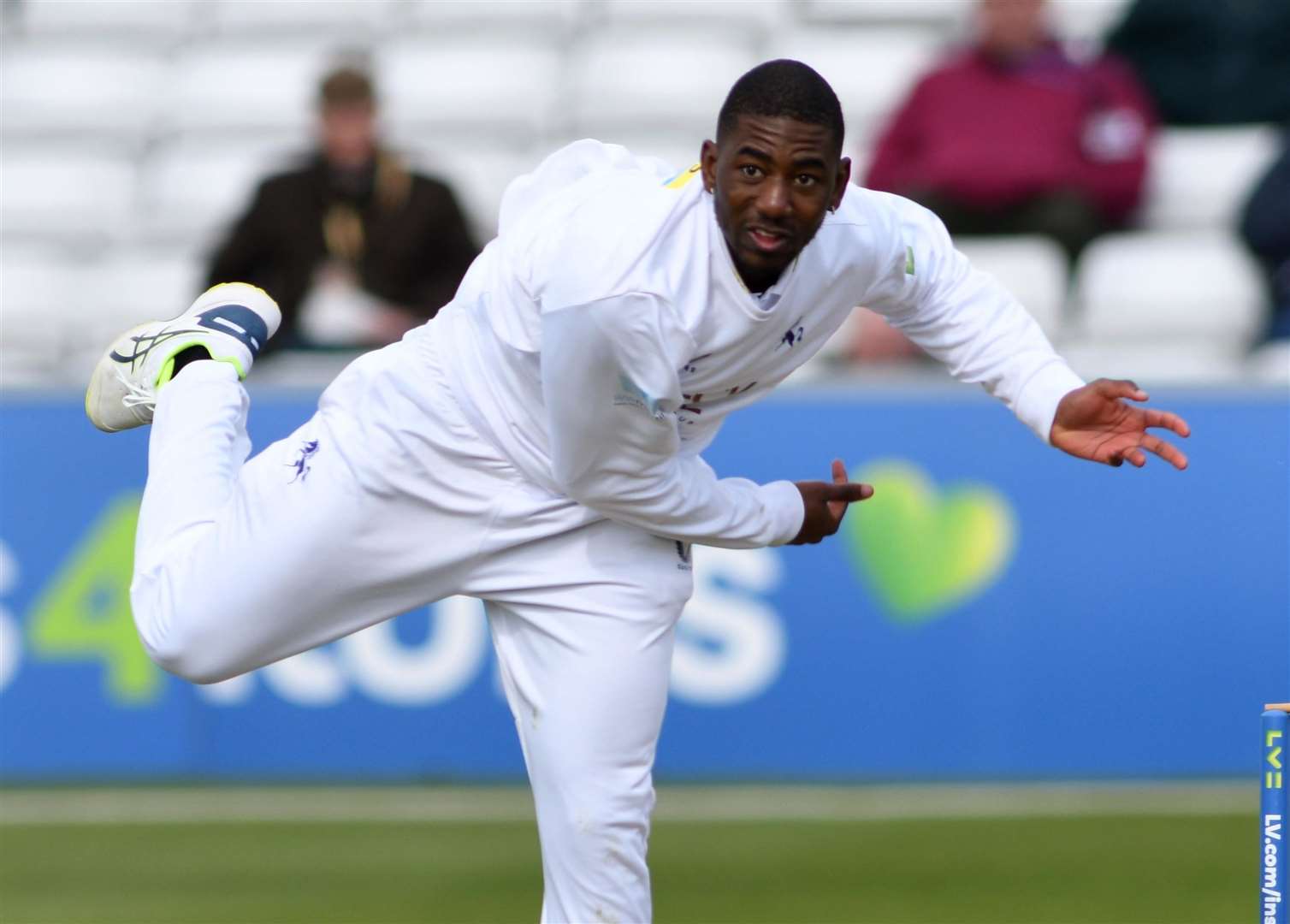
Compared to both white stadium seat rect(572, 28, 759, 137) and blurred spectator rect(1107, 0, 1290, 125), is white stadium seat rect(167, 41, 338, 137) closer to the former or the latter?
white stadium seat rect(572, 28, 759, 137)

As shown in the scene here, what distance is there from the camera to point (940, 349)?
4.50 meters

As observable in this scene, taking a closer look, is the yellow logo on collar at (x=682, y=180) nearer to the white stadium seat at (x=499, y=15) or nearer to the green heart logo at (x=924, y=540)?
the green heart logo at (x=924, y=540)

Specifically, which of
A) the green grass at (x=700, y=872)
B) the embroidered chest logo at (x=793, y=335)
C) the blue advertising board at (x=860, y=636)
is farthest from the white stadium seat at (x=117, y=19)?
the embroidered chest logo at (x=793, y=335)

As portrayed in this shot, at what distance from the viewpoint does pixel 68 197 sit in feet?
32.2

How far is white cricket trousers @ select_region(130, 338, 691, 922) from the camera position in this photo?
164 inches

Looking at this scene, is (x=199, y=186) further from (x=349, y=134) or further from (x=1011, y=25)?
(x=1011, y=25)

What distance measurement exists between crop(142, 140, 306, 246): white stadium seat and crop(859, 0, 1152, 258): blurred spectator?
9.27 ft

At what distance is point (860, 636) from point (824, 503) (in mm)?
2694

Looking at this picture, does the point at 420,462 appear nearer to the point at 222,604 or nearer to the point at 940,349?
the point at 222,604

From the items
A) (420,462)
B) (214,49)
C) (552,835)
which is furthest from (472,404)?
(214,49)

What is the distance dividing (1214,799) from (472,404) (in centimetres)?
346

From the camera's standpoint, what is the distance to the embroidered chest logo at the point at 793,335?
415 cm

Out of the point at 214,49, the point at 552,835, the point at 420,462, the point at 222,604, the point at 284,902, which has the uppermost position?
the point at 214,49

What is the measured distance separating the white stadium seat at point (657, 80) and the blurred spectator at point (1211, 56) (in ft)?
5.63
